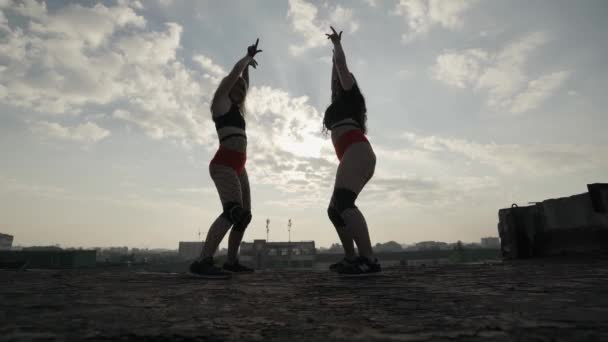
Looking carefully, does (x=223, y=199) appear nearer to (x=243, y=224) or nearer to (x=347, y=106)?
(x=243, y=224)

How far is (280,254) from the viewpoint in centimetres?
4591

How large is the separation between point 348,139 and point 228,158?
4.15 feet

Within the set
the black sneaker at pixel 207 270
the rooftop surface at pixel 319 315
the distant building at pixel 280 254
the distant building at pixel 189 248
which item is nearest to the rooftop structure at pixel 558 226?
the rooftop surface at pixel 319 315

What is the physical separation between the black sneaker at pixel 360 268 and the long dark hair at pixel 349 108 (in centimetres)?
137

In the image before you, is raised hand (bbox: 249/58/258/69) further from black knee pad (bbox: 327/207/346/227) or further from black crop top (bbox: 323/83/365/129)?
black knee pad (bbox: 327/207/346/227)

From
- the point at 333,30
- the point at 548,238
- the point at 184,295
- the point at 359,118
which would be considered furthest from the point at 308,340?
the point at 548,238

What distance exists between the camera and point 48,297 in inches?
69.9

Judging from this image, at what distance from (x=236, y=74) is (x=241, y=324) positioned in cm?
295

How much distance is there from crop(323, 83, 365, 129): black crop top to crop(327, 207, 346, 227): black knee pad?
889 millimetres

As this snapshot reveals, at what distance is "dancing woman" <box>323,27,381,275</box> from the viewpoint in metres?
2.98

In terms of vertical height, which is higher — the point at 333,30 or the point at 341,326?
the point at 333,30

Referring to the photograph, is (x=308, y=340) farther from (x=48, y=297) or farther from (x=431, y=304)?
(x=48, y=297)

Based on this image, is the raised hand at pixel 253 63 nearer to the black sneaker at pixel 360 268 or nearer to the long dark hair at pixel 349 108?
the long dark hair at pixel 349 108

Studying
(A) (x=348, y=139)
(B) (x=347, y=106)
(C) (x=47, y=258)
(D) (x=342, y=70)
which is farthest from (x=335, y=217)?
(C) (x=47, y=258)
